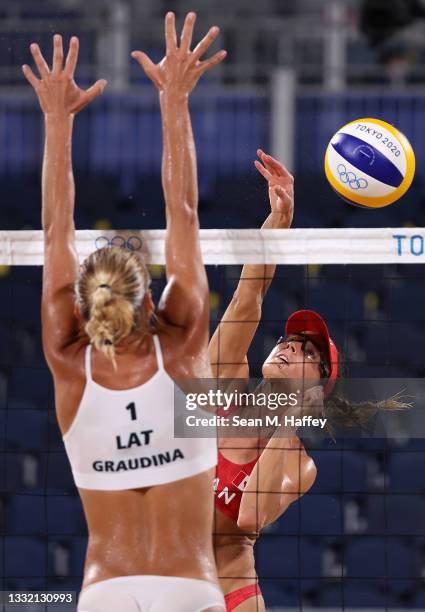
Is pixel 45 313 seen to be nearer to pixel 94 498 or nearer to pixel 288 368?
pixel 94 498

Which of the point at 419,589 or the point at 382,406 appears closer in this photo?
the point at 382,406

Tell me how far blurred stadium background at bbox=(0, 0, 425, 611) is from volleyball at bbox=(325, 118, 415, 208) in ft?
8.76

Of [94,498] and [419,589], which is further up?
[94,498]

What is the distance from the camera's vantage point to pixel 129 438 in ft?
10.9

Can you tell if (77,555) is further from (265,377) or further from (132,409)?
(132,409)

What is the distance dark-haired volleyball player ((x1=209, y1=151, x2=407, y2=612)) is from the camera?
428cm

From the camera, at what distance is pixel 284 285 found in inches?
349

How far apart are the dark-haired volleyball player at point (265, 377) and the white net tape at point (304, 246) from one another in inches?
6.8

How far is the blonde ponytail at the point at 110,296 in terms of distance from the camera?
320 cm

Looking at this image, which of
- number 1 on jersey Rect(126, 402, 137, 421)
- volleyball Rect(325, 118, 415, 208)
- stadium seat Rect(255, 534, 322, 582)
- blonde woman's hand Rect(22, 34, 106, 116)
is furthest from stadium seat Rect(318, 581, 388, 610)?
blonde woman's hand Rect(22, 34, 106, 116)

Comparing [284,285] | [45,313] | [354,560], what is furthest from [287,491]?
[284,285]

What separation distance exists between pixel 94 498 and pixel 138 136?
19.7 feet

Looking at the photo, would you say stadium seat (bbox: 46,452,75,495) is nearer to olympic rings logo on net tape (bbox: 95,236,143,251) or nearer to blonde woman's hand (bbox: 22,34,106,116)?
olympic rings logo on net tape (bbox: 95,236,143,251)

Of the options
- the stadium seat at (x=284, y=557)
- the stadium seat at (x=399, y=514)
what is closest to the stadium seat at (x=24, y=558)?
the stadium seat at (x=284, y=557)
